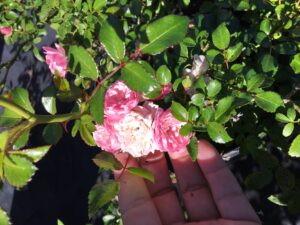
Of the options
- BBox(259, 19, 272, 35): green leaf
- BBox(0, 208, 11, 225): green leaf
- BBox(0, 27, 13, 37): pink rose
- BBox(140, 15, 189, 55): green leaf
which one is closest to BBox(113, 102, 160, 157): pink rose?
BBox(140, 15, 189, 55): green leaf

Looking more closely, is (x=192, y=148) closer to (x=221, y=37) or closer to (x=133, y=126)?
(x=133, y=126)

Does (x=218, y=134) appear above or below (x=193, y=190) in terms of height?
above

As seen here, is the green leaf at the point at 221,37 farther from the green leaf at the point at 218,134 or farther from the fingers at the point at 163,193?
the fingers at the point at 163,193

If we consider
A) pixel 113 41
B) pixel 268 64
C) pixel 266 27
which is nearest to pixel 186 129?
pixel 113 41

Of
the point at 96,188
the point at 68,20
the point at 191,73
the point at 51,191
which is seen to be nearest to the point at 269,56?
the point at 191,73

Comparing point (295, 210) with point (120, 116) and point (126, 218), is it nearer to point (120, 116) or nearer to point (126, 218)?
point (126, 218)

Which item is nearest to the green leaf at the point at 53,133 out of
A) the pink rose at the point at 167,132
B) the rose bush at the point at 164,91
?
the rose bush at the point at 164,91

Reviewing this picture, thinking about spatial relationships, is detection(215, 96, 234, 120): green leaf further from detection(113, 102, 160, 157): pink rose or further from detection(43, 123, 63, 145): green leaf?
detection(43, 123, 63, 145): green leaf
